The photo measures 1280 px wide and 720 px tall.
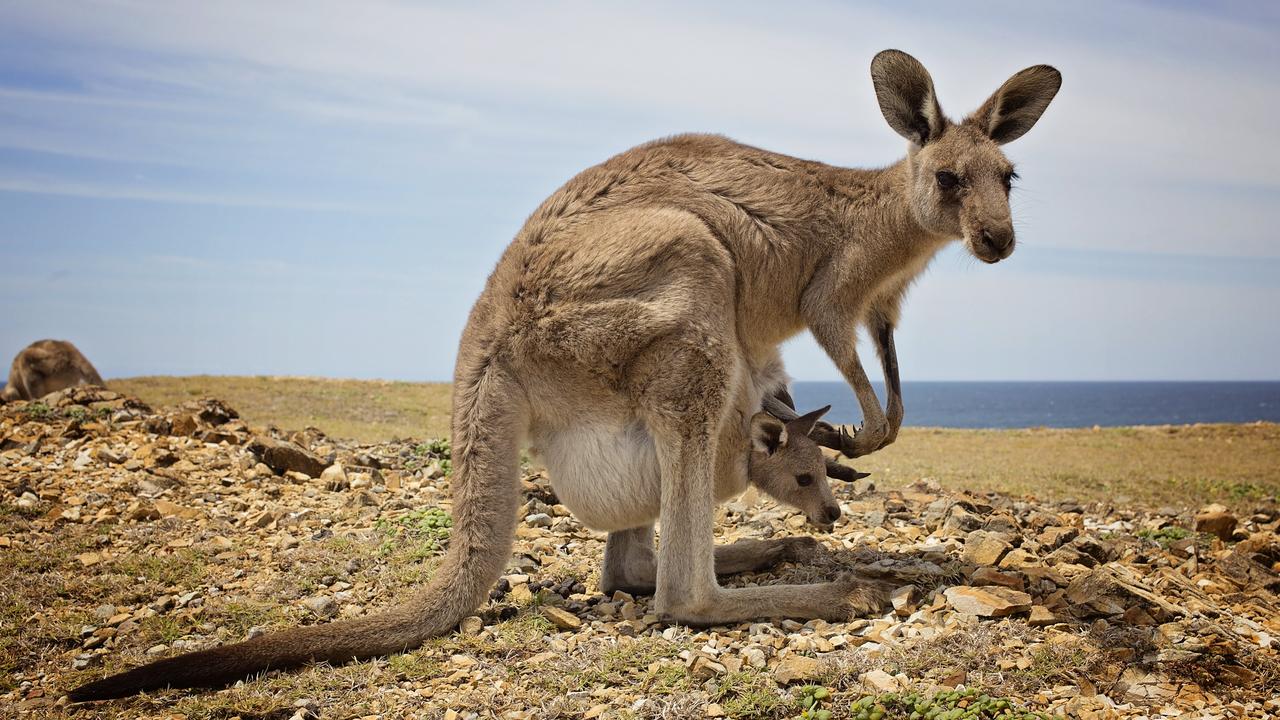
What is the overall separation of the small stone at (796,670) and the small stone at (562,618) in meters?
1.08

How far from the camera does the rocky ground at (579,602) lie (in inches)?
156

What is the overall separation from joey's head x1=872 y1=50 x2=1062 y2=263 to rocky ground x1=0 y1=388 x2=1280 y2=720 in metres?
1.77

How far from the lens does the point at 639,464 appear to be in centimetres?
447

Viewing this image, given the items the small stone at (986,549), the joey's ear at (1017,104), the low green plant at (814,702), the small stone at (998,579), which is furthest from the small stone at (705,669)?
the joey's ear at (1017,104)

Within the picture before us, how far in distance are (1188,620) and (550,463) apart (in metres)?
3.16

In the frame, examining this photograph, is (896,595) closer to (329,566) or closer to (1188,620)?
(1188,620)

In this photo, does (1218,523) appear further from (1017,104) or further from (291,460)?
(291,460)

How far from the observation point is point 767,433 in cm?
527

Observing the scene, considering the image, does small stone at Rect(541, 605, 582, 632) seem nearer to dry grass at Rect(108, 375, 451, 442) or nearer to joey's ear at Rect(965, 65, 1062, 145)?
joey's ear at Rect(965, 65, 1062, 145)

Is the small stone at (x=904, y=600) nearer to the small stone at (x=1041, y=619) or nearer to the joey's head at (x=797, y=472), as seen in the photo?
the small stone at (x=1041, y=619)

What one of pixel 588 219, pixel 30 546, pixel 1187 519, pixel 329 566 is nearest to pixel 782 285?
pixel 588 219

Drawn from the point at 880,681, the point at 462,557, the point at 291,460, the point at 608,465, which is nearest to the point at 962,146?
the point at 608,465

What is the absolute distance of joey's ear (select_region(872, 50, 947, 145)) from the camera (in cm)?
504

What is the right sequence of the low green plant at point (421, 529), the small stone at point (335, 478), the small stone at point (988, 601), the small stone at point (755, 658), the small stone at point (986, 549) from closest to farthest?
the small stone at point (755, 658) → the small stone at point (988, 601) → the small stone at point (986, 549) → the low green plant at point (421, 529) → the small stone at point (335, 478)
